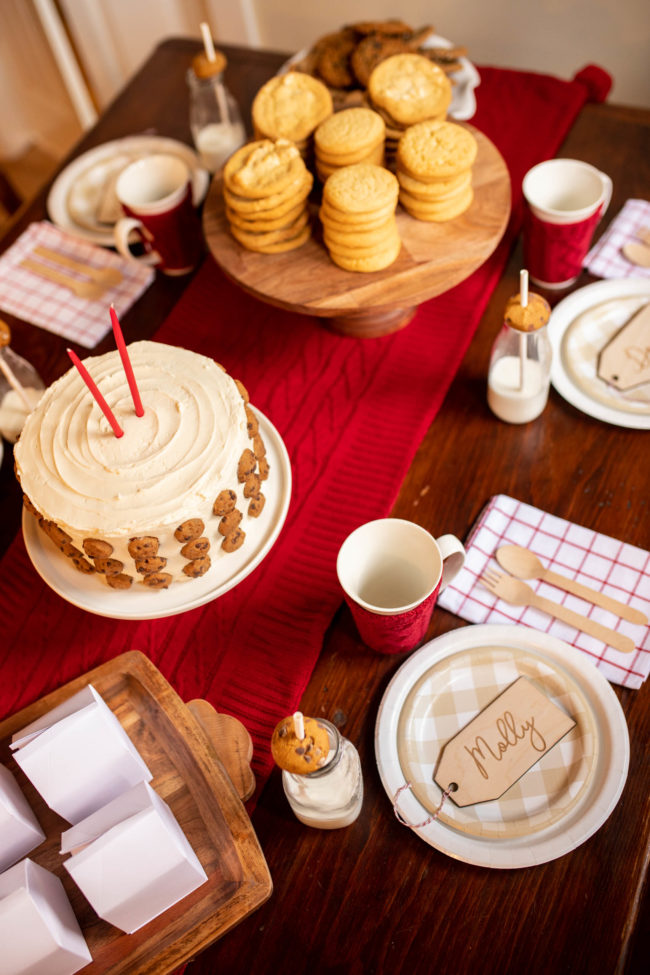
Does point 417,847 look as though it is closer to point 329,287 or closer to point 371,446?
point 371,446

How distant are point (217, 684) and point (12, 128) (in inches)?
102

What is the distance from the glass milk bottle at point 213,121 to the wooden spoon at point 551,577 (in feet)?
2.84

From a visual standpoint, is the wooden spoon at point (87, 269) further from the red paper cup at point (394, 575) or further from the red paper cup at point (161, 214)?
the red paper cup at point (394, 575)

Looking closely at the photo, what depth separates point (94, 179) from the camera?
147 cm

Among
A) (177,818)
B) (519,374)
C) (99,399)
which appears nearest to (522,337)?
(519,374)

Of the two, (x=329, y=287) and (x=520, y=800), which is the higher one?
(x=329, y=287)

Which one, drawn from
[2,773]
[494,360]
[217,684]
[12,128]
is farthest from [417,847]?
[12,128]

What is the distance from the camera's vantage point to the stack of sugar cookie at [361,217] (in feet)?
3.33

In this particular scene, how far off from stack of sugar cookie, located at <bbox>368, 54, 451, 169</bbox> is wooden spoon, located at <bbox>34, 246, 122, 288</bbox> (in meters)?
0.50

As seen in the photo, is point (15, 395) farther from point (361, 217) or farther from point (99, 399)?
point (361, 217)

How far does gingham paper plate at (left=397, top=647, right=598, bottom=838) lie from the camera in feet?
2.72

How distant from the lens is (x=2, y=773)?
84cm

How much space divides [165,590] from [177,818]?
0.84 feet

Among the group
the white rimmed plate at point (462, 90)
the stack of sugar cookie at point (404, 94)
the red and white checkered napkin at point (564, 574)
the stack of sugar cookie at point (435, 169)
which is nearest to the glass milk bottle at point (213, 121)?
the white rimmed plate at point (462, 90)
